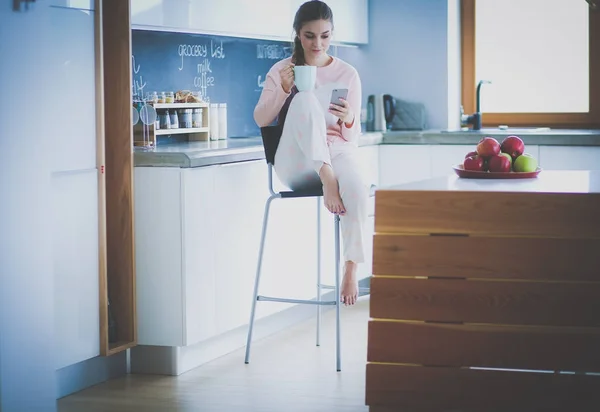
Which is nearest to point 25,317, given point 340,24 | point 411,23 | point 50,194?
point 50,194

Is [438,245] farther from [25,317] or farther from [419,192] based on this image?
[25,317]

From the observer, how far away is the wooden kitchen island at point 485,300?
2.92 m

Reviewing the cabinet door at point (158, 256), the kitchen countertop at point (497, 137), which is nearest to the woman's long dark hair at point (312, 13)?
the cabinet door at point (158, 256)

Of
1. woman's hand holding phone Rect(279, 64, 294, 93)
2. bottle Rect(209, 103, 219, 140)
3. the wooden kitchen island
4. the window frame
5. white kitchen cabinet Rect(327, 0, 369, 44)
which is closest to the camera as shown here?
the wooden kitchen island

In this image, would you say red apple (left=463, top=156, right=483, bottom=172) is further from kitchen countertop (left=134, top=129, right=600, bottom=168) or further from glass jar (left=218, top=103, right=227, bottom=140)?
glass jar (left=218, top=103, right=227, bottom=140)

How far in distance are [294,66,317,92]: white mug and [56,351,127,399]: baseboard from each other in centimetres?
119

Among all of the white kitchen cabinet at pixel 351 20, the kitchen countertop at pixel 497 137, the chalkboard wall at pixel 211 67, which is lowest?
the kitchen countertop at pixel 497 137

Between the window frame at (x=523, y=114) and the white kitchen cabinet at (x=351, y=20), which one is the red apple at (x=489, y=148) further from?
the window frame at (x=523, y=114)

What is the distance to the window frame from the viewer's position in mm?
5539

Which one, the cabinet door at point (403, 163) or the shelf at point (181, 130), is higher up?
the shelf at point (181, 130)

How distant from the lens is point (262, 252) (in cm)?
389

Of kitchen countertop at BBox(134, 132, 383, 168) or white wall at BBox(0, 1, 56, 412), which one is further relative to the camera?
kitchen countertop at BBox(134, 132, 383, 168)

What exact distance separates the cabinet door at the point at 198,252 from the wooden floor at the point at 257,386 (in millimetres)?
188

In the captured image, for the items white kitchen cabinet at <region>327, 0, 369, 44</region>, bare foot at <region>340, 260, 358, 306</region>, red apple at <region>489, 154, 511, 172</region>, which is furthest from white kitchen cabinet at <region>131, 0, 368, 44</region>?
red apple at <region>489, 154, 511, 172</region>
